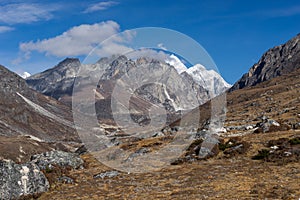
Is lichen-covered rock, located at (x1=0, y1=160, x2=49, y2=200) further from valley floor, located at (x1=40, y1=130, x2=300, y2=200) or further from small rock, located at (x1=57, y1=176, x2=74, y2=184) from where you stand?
small rock, located at (x1=57, y1=176, x2=74, y2=184)

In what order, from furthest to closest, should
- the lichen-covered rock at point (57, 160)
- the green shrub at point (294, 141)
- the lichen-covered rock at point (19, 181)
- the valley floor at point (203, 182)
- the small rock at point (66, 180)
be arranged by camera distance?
the lichen-covered rock at point (57, 160) < the green shrub at point (294, 141) < the small rock at point (66, 180) < the lichen-covered rock at point (19, 181) < the valley floor at point (203, 182)

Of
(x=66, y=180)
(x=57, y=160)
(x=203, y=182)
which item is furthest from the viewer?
(x=57, y=160)

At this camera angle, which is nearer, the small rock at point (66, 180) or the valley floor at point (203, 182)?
the valley floor at point (203, 182)

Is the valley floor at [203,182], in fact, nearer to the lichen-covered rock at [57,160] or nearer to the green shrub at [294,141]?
the lichen-covered rock at [57,160]

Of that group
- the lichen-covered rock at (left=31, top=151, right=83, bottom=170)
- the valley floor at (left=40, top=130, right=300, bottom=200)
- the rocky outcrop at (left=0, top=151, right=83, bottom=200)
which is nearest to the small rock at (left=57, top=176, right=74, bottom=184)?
the rocky outcrop at (left=0, top=151, right=83, bottom=200)

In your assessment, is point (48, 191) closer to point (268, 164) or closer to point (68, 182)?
point (68, 182)

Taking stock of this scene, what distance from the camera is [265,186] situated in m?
26.5

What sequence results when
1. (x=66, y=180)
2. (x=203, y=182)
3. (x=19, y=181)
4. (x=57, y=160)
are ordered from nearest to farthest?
1. (x=203, y=182)
2. (x=19, y=181)
3. (x=66, y=180)
4. (x=57, y=160)

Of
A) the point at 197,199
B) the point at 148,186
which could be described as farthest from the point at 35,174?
the point at 197,199

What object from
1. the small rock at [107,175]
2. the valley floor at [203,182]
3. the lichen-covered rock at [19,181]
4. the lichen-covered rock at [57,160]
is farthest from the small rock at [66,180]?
the lichen-covered rock at [57,160]

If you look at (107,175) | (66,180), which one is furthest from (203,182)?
(66,180)

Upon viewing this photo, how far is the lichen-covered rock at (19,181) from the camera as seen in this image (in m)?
31.6

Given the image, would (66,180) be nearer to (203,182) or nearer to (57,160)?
(57,160)

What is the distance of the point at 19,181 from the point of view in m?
32.6
